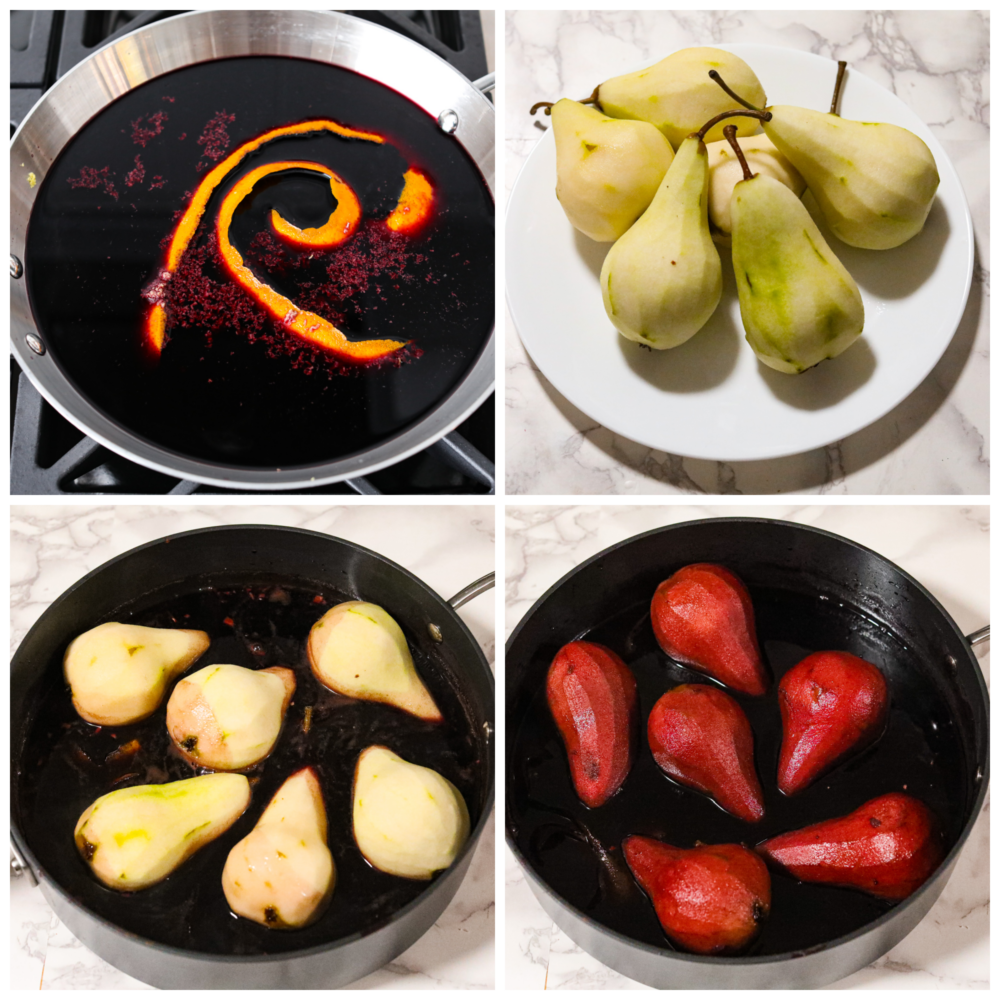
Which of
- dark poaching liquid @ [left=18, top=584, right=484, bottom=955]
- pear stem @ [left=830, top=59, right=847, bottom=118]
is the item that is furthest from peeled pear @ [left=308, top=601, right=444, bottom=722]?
pear stem @ [left=830, top=59, right=847, bottom=118]

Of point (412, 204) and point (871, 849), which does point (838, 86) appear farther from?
point (871, 849)

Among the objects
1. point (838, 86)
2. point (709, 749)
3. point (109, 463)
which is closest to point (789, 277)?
point (838, 86)

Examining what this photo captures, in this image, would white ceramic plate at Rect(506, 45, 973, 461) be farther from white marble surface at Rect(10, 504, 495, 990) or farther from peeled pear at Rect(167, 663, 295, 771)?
peeled pear at Rect(167, 663, 295, 771)

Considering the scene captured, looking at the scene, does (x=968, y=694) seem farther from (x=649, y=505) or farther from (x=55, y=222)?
(x=55, y=222)

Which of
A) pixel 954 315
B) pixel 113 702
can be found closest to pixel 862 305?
pixel 954 315

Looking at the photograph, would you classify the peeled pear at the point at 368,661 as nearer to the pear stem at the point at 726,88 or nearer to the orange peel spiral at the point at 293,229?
the orange peel spiral at the point at 293,229

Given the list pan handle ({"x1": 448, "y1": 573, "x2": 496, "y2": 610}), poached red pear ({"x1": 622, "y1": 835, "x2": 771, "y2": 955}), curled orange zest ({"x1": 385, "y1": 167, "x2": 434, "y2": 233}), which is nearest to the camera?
poached red pear ({"x1": 622, "y1": 835, "x2": 771, "y2": 955})
